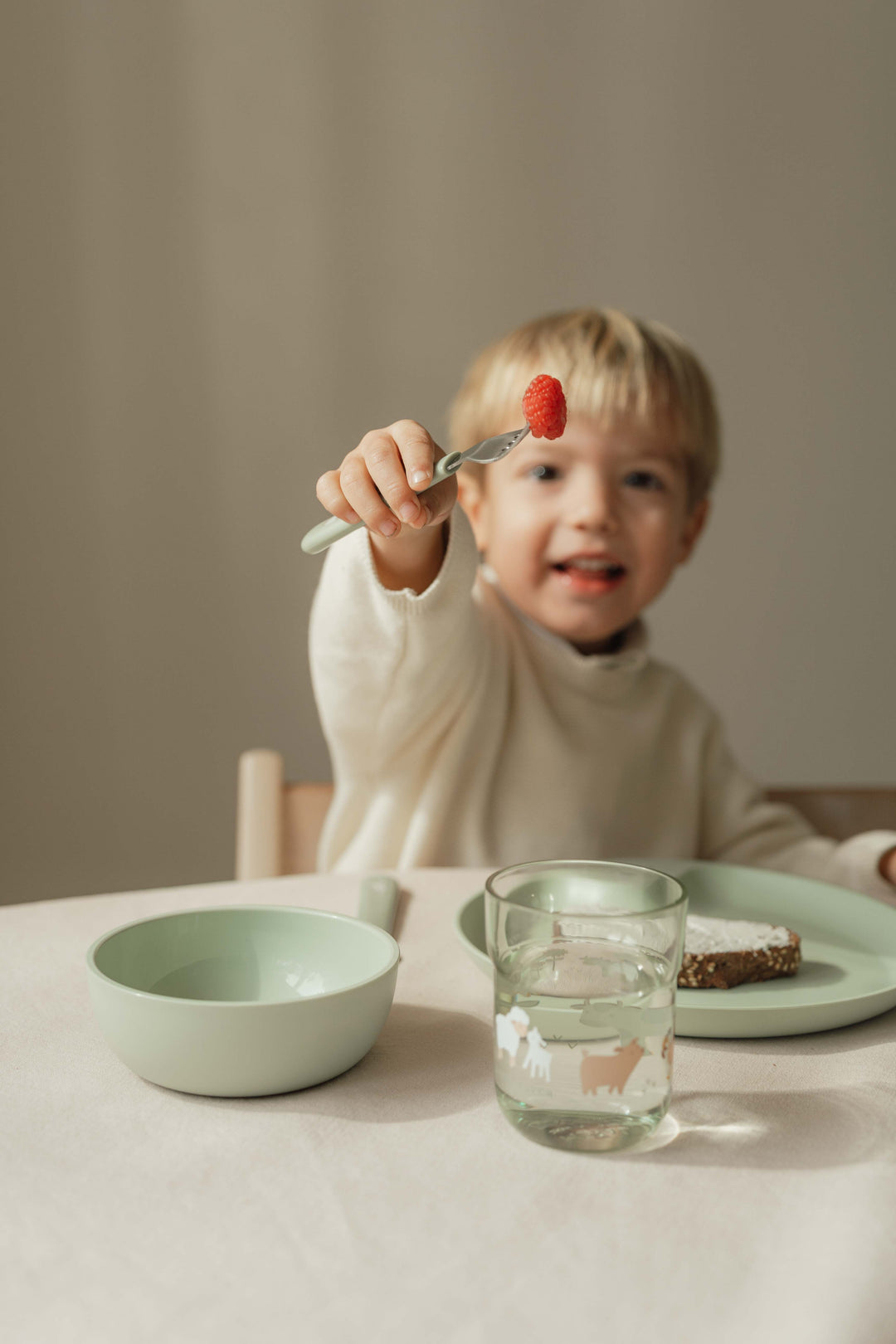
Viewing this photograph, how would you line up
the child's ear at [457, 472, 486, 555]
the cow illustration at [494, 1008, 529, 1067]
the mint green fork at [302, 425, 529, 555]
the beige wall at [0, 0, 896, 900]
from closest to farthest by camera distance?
the cow illustration at [494, 1008, 529, 1067], the mint green fork at [302, 425, 529, 555], the child's ear at [457, 472, 486, 555], the beige wall at [0, 0, 896, 900]

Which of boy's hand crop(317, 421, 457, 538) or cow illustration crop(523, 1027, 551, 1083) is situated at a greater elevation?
boy's hand crop(317, 421, 457, 538)

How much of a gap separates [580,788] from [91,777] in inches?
50.1

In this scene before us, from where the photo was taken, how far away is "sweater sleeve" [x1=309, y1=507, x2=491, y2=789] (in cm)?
84

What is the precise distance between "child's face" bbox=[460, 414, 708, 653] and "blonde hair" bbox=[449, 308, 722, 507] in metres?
0.02

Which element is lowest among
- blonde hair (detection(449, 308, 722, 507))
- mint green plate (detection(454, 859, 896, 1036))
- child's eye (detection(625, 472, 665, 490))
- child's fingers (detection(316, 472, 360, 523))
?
mint green plate (detection(454, 859, 896, 1036))

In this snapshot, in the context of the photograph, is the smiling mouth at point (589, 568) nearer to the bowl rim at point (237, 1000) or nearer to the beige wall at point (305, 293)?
the bowl rim at point (237, 1000)

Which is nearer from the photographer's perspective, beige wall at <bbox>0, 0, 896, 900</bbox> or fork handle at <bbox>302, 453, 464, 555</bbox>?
fork handle at <bbox>302, 453, 464, 555</bbox>

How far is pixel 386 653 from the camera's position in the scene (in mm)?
888

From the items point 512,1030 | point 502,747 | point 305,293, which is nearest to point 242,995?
point 512,1030

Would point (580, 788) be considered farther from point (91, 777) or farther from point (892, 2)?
point (892, 2)

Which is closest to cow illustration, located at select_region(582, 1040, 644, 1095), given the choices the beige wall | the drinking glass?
the drinking glass

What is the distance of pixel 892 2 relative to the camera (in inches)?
83.2

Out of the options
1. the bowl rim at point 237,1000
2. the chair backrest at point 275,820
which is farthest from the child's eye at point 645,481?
the bowl rim at point 237,1000

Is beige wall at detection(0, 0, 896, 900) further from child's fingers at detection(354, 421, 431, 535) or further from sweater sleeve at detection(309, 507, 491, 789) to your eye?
child's fingers at detection(354, 421, 431, 535)
